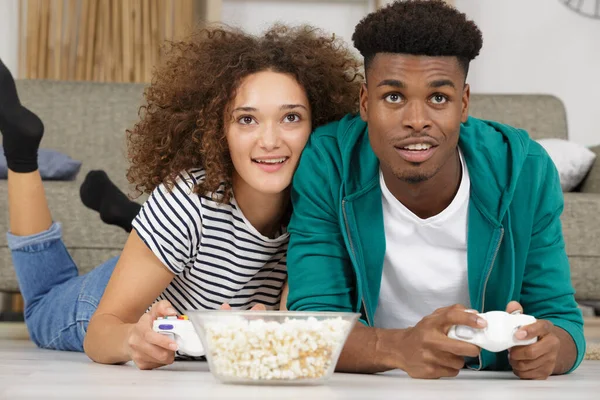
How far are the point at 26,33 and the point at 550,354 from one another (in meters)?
3.40

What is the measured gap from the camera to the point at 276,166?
5.20 feet

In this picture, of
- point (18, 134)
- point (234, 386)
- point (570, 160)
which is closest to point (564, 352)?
point (234, 386)

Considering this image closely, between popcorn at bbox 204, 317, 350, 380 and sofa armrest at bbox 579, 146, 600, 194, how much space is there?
2.12 meters

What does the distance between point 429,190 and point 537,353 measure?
1.05ft

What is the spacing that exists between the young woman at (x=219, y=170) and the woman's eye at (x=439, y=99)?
0.30 metres

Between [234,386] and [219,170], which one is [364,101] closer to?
[219,170]

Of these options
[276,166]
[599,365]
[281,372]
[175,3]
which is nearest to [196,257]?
[276,166]

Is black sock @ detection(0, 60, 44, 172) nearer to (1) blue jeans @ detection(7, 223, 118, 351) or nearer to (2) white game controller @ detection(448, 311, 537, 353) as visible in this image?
(1) blue jeans @ detection(7, 223, 118, 351)

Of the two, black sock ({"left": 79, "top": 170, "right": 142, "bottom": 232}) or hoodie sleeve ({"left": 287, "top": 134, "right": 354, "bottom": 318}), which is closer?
hoodie sleeve ({"left": 287, "top": 134, "right": 354, "bottom": 318})

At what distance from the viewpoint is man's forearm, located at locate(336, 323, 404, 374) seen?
135 centimetres

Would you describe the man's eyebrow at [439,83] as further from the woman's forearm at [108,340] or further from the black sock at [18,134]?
the black sock at [18,134]

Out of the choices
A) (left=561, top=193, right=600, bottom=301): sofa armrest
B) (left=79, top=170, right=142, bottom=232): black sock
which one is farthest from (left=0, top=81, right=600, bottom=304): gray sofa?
(left=79, top=170, right=142, bottom=232): black sock

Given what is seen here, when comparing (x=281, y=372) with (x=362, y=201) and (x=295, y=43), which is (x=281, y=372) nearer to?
(x=362, y=201)

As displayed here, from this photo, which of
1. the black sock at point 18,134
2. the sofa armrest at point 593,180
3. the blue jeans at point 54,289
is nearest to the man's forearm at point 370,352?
→ the blue jeans at point 54,289
